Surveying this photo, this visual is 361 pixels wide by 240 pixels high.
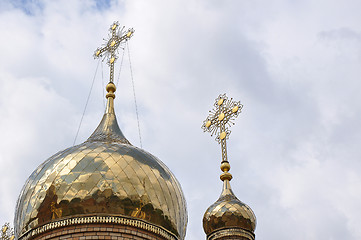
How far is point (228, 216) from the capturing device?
15.6 m

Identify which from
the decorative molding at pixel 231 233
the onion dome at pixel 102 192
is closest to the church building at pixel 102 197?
the onion dome at pixel 102 192

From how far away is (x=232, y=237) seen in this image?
1550 centimetres

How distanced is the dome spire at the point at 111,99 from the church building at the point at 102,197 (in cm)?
21

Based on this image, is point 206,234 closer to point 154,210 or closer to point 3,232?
point 154,210

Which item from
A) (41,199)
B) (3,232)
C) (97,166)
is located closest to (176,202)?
(97,166)

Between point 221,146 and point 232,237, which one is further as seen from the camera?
point 221,146

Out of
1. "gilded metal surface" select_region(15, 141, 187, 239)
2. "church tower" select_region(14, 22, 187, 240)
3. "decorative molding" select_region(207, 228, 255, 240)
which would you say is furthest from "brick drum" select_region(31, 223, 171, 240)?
"decorative molding" select_region(207, 228, 255, 240)

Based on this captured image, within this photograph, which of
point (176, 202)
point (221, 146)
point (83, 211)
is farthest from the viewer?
point (221, 146)

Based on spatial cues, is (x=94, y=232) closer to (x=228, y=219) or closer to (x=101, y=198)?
(x=101, y=198)

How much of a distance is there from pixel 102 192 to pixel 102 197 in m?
0.09

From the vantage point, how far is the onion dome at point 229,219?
1557cm

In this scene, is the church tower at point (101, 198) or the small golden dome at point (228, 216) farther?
the small golden dome at point (228, 216)

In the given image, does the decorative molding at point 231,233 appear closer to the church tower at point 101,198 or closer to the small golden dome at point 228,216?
the small golden dome at point 228,216

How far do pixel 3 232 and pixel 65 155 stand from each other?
6.58 metres
